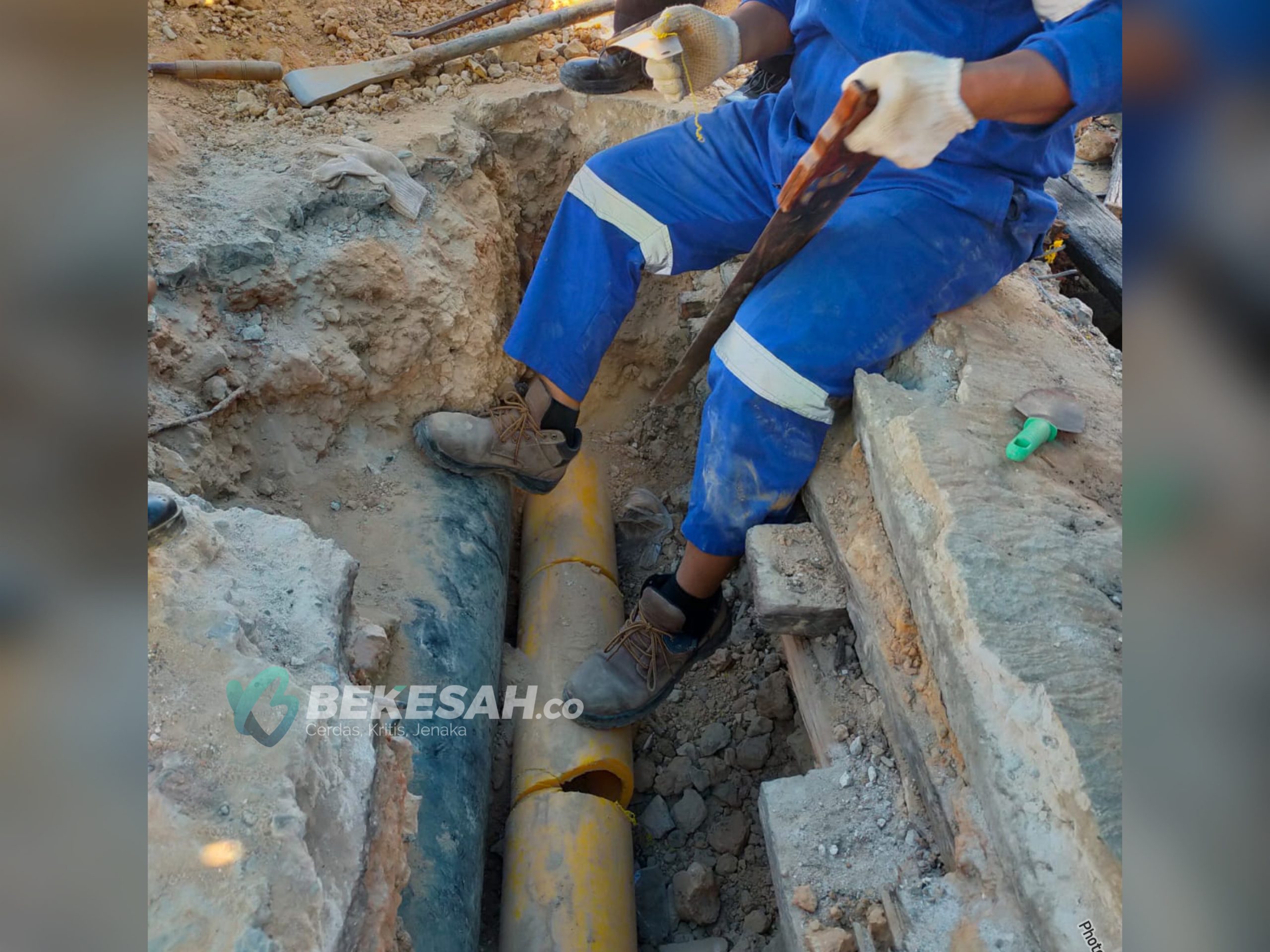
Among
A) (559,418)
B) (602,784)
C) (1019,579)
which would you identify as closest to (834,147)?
(1019,579)

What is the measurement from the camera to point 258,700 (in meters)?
1.41

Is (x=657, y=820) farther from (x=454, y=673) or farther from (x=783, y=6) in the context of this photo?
(x=783, y=6)

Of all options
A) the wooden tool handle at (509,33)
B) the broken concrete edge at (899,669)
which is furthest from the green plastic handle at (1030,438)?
the wooden tool handle at (509,33)

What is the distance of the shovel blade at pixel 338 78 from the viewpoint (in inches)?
134

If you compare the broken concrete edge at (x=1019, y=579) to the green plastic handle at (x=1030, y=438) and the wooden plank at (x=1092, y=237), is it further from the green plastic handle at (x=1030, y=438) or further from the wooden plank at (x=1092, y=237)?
the wooden plank at (x=1092, y=237)

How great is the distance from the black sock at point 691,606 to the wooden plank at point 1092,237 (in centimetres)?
212

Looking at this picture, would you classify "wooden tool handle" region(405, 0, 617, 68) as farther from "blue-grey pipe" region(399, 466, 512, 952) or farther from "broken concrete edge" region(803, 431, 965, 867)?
"broken concrete edge" region(803, 431, 965, 867)

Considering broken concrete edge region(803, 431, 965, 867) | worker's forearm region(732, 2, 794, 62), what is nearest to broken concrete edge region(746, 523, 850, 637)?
broken concrete edge region(803, 431, 965, 867)

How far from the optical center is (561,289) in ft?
8.57

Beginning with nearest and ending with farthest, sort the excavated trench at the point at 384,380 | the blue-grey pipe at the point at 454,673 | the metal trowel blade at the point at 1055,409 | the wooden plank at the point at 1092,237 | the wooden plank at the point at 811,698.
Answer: the blue-grey pipe at the point at 454,673 < the metal trowel blade at the point at 1055,409 < the wooden plank at the point at 811,698 < the excavated trench at the point at 384,380 < the wooden plank at the point at 1092,237

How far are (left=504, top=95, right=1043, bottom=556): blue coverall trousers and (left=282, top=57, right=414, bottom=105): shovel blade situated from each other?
1.37m

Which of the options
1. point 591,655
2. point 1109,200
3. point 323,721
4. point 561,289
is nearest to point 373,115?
point 561,289

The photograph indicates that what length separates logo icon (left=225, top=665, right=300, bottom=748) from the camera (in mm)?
1367
